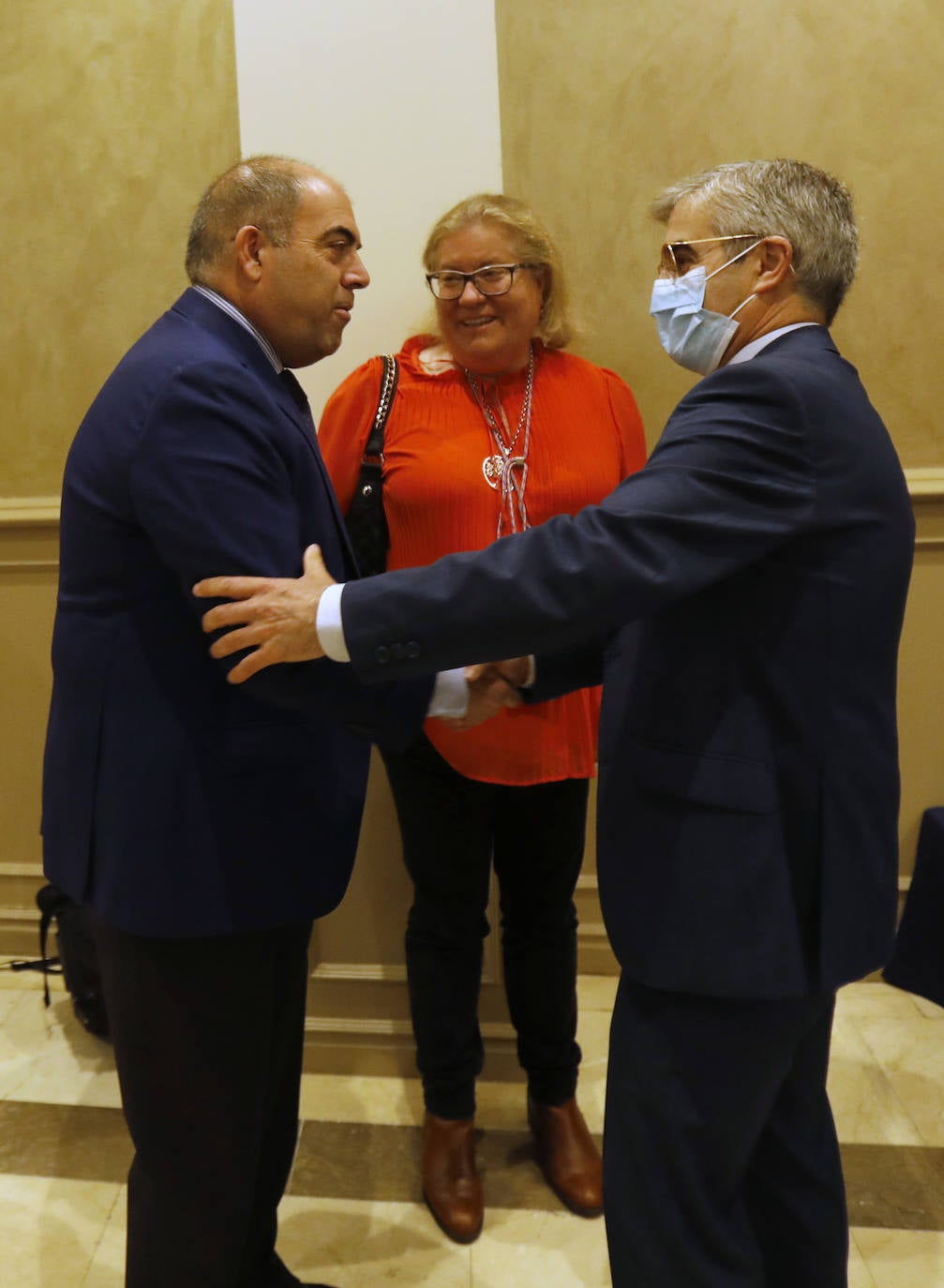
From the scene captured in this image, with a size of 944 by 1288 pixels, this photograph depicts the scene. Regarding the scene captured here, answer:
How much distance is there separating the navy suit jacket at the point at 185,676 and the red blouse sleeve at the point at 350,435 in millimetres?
616

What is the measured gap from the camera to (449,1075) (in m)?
2.25

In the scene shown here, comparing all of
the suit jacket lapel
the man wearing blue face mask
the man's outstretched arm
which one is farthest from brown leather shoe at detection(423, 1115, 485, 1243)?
the suit jacket lapel

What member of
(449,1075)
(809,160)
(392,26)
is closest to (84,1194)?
(449,1075)

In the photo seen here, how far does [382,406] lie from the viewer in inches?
84.4

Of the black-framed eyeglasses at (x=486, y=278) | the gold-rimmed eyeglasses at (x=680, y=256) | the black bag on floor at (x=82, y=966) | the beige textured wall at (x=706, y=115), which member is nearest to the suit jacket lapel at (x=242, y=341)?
the gold-rimmed eyeglasses at (x=680, y=256)

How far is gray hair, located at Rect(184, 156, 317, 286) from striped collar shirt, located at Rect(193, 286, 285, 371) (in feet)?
0.15

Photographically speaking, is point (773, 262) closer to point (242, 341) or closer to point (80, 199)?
point (242, 341)

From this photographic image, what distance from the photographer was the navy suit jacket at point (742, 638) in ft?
4.23

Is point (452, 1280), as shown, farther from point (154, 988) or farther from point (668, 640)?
point (668, 640)

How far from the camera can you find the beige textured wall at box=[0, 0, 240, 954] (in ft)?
8.67

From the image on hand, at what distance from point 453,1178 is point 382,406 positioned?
145 centimetres

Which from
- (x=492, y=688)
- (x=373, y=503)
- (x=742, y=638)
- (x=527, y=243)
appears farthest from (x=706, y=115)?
(x=742, y=638)

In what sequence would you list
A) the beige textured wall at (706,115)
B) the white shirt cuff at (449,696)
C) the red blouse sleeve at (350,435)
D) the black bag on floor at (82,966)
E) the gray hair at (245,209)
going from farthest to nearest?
the black bag on floor at (82,966) → the beige textured wall at (706,115) → the red blouse sleeve at (350,435) → the white shirt cuff at (449,696) → the gray hair at (245,209)

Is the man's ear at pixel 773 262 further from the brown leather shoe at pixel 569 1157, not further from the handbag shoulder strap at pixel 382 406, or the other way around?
the brown leather shoe at pixel 569 1157
